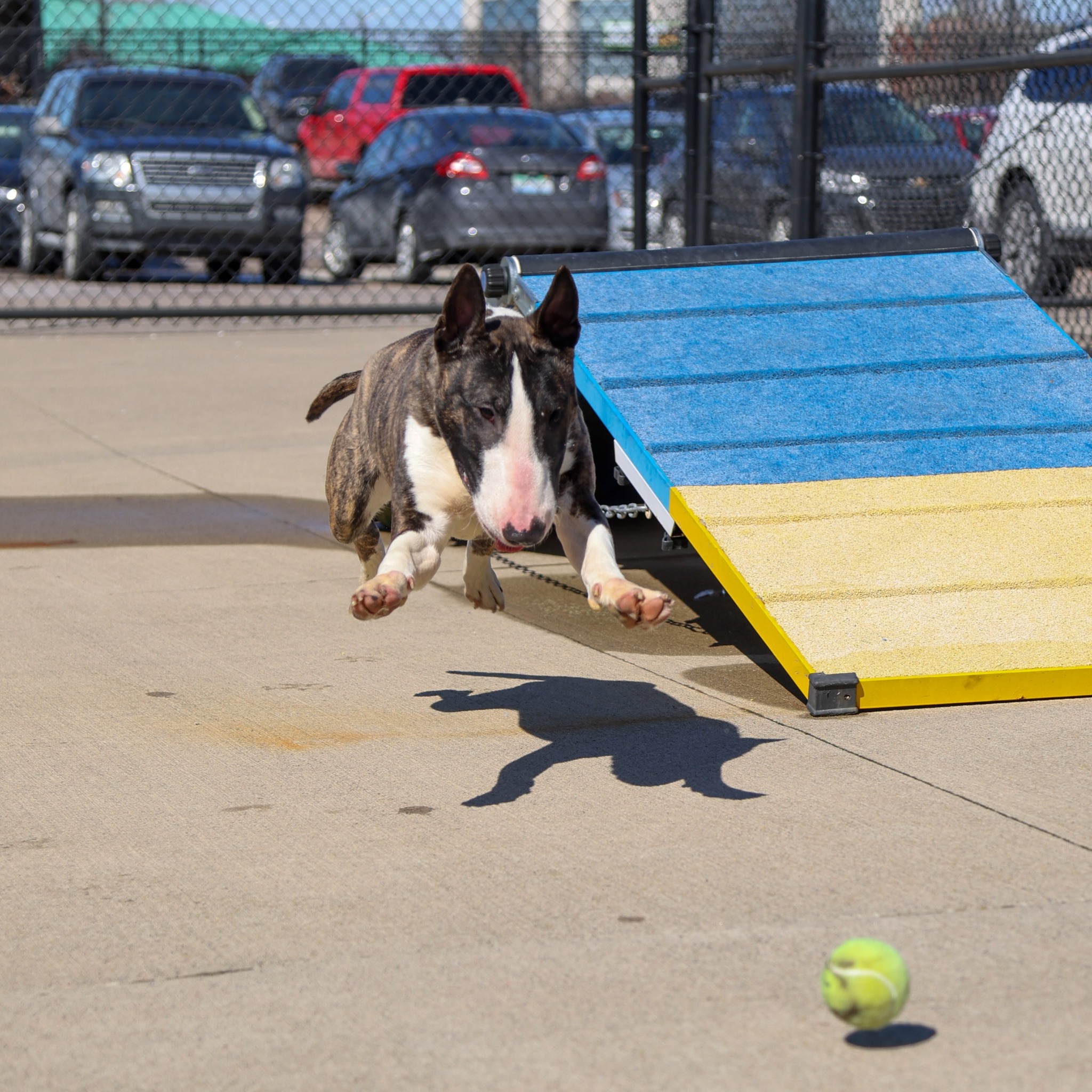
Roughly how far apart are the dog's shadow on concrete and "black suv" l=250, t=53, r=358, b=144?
17.5 m

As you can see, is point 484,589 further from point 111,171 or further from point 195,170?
point 195,170

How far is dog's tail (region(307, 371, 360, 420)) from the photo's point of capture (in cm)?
582

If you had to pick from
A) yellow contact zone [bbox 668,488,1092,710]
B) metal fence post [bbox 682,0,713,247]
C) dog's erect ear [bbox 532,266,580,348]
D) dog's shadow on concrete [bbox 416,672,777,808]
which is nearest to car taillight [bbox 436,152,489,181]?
metal fence post [bbox 682,0,713,247]

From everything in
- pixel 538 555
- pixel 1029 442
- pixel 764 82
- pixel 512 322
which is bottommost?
pixel 538 555

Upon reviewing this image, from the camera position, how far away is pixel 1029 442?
19.9ft

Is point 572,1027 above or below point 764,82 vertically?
below

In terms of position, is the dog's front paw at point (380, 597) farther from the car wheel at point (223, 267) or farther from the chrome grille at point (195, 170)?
the chrome grille at point (195, 170)

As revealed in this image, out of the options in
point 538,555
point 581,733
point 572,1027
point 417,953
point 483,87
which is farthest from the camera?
point 483,87

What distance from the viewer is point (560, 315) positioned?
4.20 metres

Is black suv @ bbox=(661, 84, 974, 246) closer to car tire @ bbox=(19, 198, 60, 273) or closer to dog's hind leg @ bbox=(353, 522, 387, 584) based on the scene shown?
dog's hind leg @ bbox=(353, 522, 387, 584)

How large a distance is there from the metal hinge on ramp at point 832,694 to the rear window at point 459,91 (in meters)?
12.9

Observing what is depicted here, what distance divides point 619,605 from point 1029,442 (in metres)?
2.65

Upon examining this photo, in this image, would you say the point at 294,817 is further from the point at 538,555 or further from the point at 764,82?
the point at 764,82

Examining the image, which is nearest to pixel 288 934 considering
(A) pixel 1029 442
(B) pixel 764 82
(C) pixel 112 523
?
(A) pixel 1029 442
